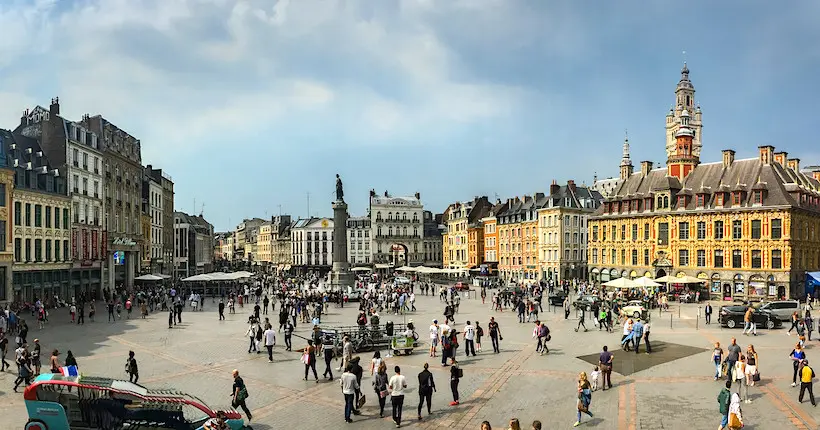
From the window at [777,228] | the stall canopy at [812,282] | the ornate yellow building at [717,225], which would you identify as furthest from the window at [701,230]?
the stall canopy at [812,282]

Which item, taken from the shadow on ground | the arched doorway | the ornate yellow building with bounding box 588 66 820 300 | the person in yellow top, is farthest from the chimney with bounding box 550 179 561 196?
the person in yellow top

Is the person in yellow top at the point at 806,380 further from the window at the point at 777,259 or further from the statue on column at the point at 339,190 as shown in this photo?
the statue on column at the point at 339,190

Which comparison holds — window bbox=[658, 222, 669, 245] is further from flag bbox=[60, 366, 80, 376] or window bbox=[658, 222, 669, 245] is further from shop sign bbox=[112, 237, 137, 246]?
flag bbox=[60, 366, 80, 376]

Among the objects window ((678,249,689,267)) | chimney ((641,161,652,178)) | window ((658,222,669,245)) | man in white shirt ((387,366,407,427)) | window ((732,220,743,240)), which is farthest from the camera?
chimney ((641,161,652,178))

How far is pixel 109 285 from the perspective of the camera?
5475 cm

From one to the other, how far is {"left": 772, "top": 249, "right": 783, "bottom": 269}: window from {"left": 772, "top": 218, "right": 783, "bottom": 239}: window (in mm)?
1235

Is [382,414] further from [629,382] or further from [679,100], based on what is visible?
[679,100]

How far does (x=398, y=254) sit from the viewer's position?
384ft

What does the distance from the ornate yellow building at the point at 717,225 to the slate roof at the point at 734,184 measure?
8cm

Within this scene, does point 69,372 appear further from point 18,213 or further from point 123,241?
point 123,241

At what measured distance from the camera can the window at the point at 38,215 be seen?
1735 inches

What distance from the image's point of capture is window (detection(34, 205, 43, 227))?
145 feet

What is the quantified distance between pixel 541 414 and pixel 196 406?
28.4 ft

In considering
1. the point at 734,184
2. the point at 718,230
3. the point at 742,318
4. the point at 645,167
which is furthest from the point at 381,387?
the point at 645,167
